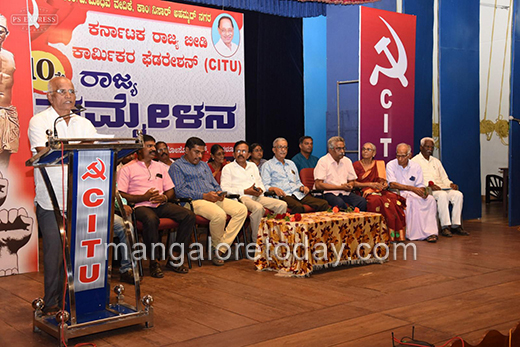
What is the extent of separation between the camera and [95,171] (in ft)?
11.0

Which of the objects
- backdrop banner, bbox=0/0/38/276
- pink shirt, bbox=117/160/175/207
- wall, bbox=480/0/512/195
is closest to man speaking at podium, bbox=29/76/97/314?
pink shirt, bbox=117/160/175/207

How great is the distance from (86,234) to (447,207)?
5.00 m

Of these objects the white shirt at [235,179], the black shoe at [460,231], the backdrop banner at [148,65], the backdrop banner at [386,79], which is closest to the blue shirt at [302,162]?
the backdrop banner at [386,79]

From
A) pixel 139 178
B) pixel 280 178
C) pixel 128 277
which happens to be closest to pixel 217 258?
pixel 128 277

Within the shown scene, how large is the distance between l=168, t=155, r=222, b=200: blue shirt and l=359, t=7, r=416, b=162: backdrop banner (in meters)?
2.13

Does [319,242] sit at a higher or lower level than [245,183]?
lower

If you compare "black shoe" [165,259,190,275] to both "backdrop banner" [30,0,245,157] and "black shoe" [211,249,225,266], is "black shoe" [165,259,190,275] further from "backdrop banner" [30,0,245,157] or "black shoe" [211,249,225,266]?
"backdrop banner" [30,0,245,157]

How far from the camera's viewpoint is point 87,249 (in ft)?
11.1

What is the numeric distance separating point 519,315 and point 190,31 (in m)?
5.04

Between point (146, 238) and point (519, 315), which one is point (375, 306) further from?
point (146, 238)

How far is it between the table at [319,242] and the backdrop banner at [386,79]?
1827 mm

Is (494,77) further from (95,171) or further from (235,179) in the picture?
(95,171)

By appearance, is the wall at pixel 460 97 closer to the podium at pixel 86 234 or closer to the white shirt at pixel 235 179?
the white shirt at pixel 235 179

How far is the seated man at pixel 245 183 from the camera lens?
6.20m
